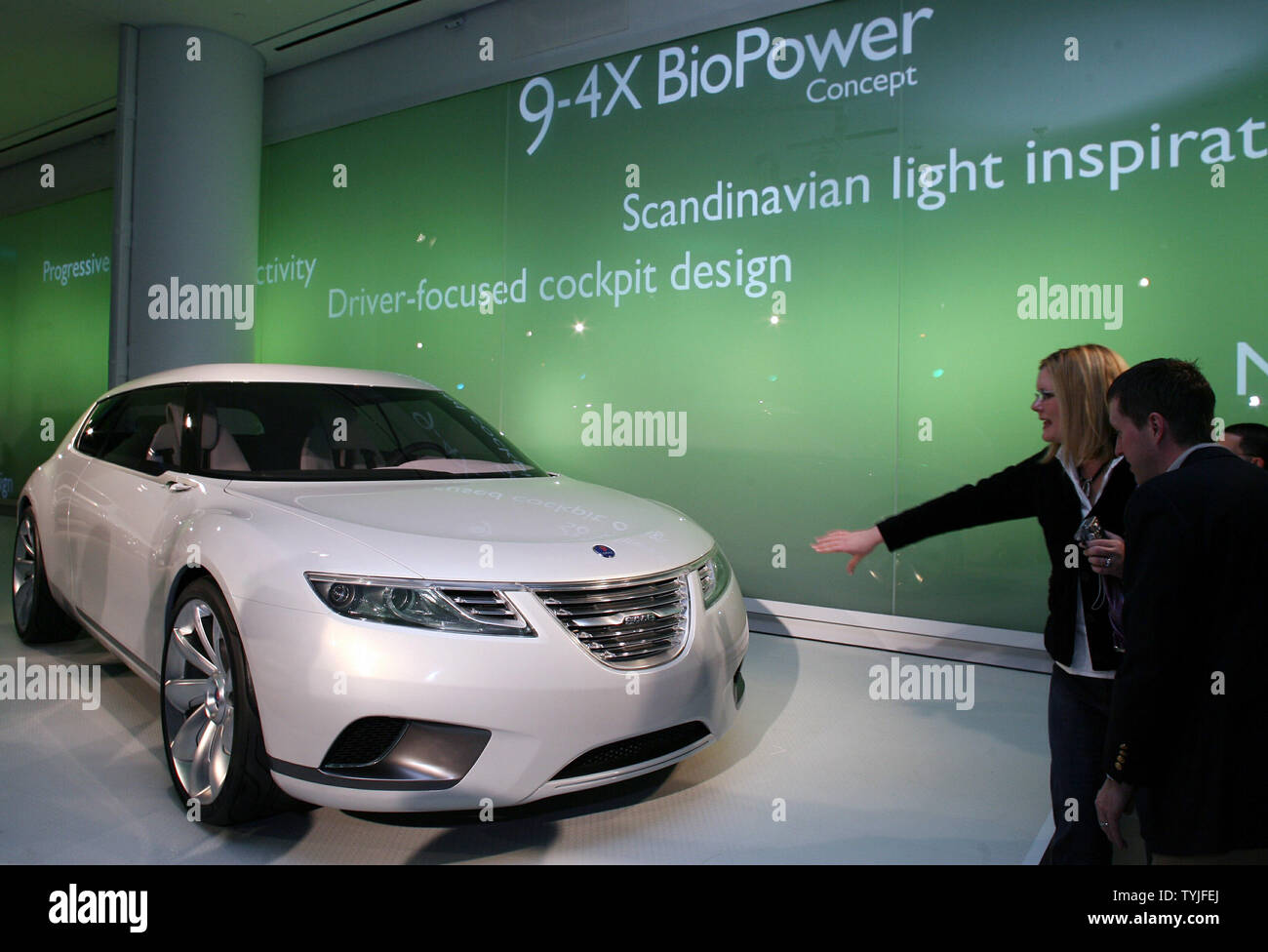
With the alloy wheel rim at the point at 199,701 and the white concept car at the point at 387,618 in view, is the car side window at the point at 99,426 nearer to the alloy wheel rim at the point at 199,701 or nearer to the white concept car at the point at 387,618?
the white concept car at the point at 387,618

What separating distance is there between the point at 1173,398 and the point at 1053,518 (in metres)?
0.62

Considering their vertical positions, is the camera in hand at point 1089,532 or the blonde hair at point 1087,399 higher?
the blonde hair at point 1087,399

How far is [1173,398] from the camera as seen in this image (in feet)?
5.29

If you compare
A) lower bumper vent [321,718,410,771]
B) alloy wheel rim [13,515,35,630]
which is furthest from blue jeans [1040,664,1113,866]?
alloy wheel rim [13,515,35,630]

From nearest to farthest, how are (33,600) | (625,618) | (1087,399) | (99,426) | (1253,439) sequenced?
(1087,399), (625,618), (1253,439), (99,426), (33,600)

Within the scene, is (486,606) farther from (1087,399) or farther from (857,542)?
(1087,399)

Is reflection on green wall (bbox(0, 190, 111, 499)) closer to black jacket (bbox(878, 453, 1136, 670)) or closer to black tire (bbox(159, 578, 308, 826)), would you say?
black tire (bbox(159, 578, 308, 826))

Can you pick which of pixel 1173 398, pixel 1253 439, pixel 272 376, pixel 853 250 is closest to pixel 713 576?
pixel 1173 398

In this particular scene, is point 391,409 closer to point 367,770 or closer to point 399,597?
point 399,597

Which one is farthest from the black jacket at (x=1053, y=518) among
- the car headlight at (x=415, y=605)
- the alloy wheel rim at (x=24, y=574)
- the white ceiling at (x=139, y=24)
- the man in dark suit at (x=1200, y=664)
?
the white ceiling at (x=139, y=24)

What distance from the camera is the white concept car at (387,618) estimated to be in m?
2.11

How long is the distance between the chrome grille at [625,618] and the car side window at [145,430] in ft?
5.23

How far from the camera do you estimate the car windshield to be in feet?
9.86
